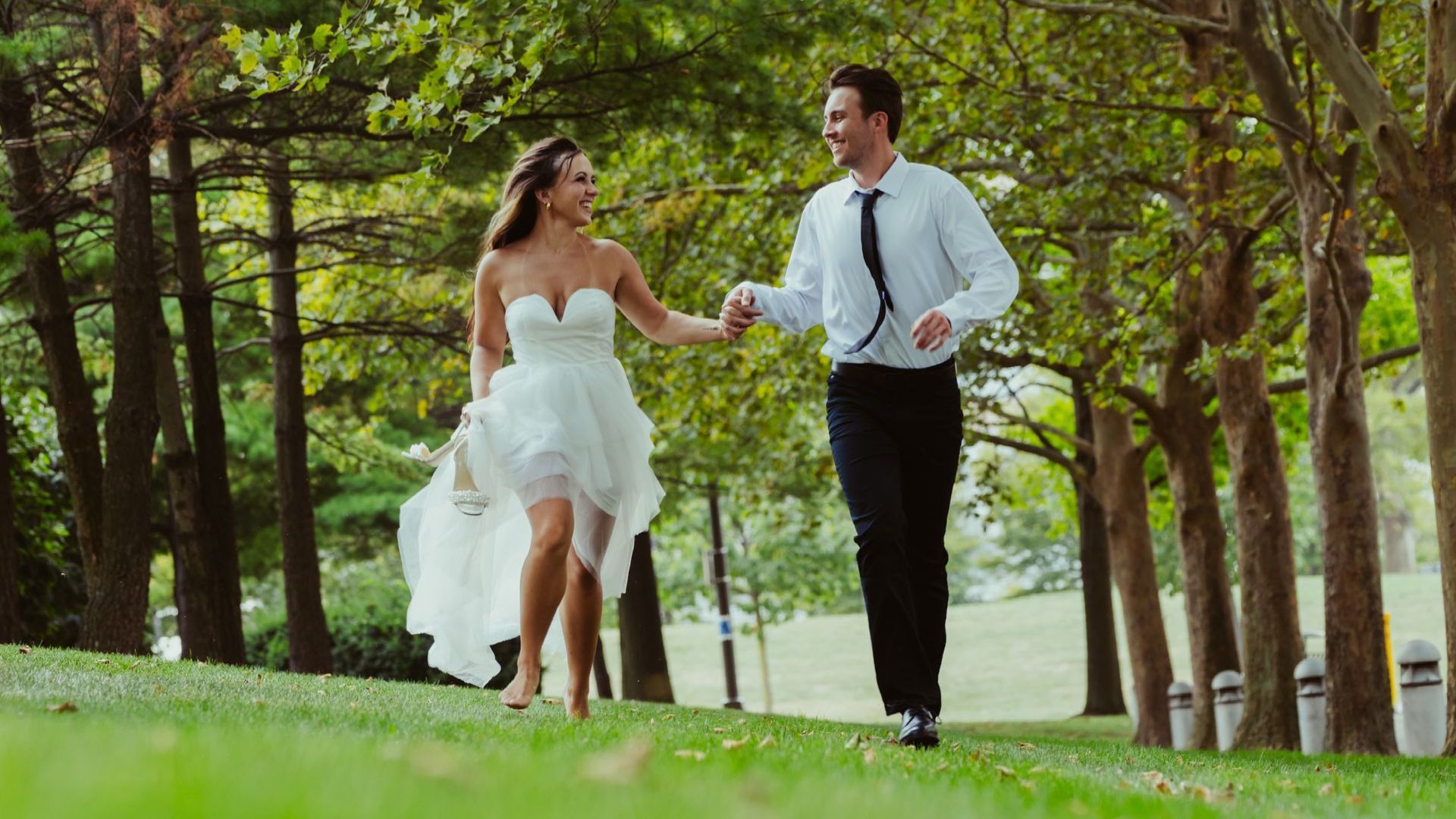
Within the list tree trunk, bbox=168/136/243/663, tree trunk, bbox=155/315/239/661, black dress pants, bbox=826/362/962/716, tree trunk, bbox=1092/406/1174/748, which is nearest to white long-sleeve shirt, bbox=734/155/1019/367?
black dress pants, bbox=826/362/962/716

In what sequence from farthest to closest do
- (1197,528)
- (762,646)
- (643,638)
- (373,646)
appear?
(762,646) < (643,638) < (373,646) < (1197,528)

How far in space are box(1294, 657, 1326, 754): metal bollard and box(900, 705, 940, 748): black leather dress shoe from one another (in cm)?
822

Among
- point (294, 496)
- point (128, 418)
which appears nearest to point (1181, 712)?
point (294, 496)

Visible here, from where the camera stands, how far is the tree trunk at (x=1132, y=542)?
1930cm

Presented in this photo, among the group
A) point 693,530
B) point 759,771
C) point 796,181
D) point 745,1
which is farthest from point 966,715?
point 759,771

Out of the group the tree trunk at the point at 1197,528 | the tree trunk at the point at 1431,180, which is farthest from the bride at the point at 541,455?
the tree trunk at the point at 1197,528

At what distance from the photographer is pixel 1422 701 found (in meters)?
12.9

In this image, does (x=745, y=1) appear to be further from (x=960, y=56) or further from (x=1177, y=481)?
(x=1177, y=481)

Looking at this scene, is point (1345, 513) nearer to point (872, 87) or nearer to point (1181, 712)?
point (1181, 712)

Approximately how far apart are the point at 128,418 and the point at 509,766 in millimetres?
9589

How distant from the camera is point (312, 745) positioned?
4.01 m

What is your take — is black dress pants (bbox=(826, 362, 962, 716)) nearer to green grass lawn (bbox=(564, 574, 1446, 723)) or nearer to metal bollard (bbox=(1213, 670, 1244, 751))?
metal bollard (bbox=(1213, 670, 1244, 751))

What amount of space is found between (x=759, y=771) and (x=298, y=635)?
40.1ft

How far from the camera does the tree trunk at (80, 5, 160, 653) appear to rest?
12523 millimetres
